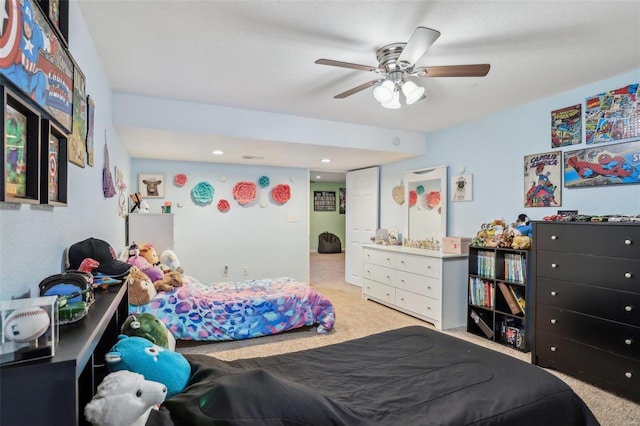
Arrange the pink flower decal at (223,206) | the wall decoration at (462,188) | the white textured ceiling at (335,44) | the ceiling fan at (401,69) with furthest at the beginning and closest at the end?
the pink flower decal at (223,206) < the wall decoration at (462,188) < the ceiling fan at (401,69) < the white textured ceiling at (335,44)

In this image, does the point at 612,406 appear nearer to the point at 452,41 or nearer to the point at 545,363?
the point at 545,363

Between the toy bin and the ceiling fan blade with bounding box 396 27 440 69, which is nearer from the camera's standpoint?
the toy bin

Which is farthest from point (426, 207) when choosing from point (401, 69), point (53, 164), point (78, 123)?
point (53, 164)

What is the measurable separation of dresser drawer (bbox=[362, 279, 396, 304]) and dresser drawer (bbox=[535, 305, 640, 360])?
1.88 meters

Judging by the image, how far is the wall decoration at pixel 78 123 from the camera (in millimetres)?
1566

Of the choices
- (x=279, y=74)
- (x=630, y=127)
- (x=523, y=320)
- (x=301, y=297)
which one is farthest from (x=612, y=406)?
(x=279, y=74)

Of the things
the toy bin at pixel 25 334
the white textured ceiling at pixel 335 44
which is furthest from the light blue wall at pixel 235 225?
the toy bin at pixel 25 334

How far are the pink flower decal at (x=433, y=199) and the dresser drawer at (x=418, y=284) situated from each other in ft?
3.42

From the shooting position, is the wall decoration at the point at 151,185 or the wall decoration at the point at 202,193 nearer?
the wall decoration at the point at 151,185

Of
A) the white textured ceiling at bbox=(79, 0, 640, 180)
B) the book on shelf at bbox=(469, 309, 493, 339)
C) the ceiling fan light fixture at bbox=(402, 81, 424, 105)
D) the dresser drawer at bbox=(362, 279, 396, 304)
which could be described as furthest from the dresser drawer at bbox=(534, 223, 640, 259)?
the dresser drawer at bbox=(362, 279, 396, 304)

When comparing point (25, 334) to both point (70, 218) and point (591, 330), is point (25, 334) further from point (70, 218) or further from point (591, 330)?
point (591, 330)

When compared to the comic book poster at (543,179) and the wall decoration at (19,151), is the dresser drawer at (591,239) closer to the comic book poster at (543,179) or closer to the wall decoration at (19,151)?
the comic book poster at (543,179)

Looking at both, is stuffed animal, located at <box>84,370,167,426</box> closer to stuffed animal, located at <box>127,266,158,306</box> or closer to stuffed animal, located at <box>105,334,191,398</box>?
stuffed animal, located at <box>105,334,191,398</box>

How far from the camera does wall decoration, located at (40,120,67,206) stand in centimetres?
115
